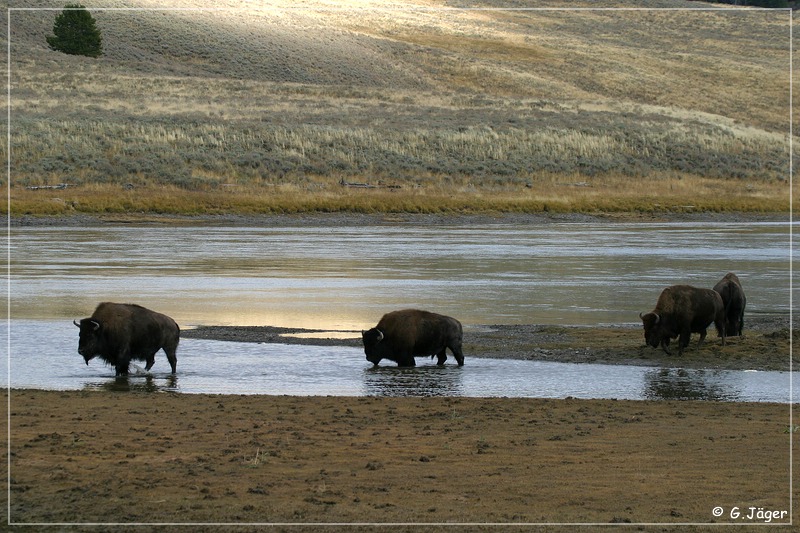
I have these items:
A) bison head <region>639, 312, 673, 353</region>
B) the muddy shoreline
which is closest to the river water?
the muddy shoreline

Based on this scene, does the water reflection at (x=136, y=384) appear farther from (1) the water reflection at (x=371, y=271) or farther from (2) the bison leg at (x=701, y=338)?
(2) the bison leg at (x=701, y=338)

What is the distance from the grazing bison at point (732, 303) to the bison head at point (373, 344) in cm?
533

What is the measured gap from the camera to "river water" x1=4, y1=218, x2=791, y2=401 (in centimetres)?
1450

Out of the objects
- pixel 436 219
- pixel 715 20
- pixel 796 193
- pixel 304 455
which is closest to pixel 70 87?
pixel 436 219

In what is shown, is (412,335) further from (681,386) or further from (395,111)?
(395,111)

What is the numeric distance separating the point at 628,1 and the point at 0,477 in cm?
14830

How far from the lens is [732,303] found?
17.6 m

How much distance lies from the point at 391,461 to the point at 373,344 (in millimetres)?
5855

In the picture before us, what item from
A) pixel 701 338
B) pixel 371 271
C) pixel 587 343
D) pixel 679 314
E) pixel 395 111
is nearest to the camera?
pixel 679 314

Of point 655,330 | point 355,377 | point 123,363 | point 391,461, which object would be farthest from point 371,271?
point 391,461

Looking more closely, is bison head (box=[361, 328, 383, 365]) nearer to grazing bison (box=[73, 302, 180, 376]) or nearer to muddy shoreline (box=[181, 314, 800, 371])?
muddy shoreline (box=[181, 314, 800, 371])

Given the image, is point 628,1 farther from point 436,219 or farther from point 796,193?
point 436,219

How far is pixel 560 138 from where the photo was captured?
219ft

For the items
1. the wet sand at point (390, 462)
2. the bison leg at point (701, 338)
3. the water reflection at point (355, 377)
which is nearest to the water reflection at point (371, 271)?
the bison leg at point (701, 338)
